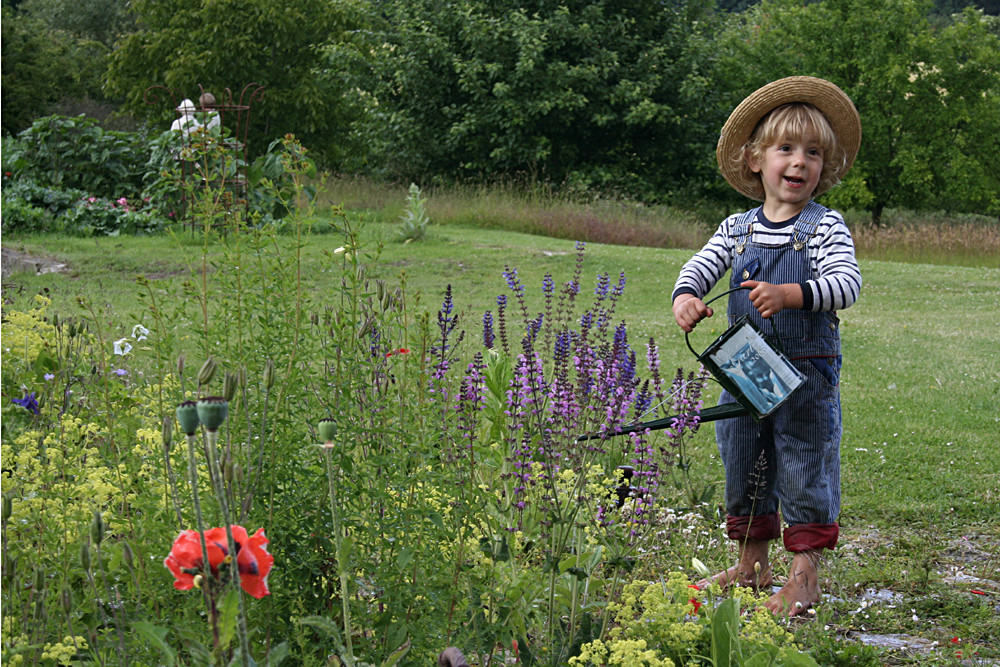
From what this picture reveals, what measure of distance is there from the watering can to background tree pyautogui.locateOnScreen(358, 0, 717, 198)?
17721mm

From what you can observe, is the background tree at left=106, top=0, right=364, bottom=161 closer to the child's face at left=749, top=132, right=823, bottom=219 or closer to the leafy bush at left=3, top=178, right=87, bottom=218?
the leafy bush at left=3, top=178, right=87, bottom=218

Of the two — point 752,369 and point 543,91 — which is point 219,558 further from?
point 543,91

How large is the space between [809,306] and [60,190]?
13.3 meters

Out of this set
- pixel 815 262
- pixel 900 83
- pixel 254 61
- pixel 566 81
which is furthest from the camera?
pixel 900 83

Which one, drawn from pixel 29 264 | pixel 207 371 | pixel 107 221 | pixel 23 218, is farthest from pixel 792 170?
pixel 23 218

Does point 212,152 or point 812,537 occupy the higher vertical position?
point 212,152

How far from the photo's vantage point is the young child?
9.59 feet

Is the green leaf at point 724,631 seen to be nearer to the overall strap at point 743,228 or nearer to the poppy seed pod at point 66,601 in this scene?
the poppy seed pod at point 66,601

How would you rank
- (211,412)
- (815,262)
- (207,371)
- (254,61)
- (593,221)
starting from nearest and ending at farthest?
1. (211,412)
2. (207,371)
3. (815,262)
4. (593,221)
5. (254,61)

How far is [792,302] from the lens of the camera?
108 inches

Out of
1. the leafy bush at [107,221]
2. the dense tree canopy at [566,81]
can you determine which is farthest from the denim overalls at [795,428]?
the dense tree canopy at [566,81]

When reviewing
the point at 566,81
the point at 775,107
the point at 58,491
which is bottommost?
the point at 58,491

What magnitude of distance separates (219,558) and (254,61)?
24.0 metres

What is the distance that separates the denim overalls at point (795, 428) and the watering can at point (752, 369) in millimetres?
118
